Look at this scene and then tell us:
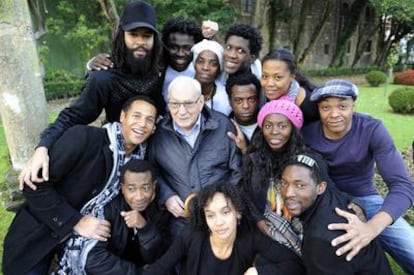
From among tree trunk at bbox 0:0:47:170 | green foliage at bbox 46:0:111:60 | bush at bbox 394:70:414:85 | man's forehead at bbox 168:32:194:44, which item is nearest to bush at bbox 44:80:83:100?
green foliage at bbox 46:0:111:60

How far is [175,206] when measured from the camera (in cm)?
313

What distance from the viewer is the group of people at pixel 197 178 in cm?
281

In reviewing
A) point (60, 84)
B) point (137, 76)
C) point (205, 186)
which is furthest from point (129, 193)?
point (60, 84)

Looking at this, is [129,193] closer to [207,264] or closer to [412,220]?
[207,264]

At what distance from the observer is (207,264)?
2.87 meters

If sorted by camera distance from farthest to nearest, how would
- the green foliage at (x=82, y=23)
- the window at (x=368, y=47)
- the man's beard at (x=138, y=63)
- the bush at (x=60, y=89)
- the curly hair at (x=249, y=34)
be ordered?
the window at (x=368, y=47), the green foliage at (x=82, y=23), the bush at (x=60, y=89), the curly hair at (x=249, y=34), the man's beard at (x=138, y=63)

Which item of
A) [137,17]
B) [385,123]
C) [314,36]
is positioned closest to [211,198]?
[137,17]

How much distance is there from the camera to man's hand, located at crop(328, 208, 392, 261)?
2.41m

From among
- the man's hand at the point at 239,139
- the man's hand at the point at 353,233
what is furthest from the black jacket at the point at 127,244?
the man's hand at the point at 353,233

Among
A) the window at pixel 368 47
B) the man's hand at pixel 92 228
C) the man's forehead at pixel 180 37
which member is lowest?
the window at pixel 368 47

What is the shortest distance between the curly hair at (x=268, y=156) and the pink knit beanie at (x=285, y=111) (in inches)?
2.9

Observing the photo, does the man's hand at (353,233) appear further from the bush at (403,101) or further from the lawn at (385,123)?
the bush at (403,101)

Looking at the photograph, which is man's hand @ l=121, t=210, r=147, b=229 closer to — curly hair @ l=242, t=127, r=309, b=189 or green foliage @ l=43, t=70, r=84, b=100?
curly hair @ l=242, t=127, r=309, b=189

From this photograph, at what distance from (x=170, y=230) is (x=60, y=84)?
1595 centimetres
